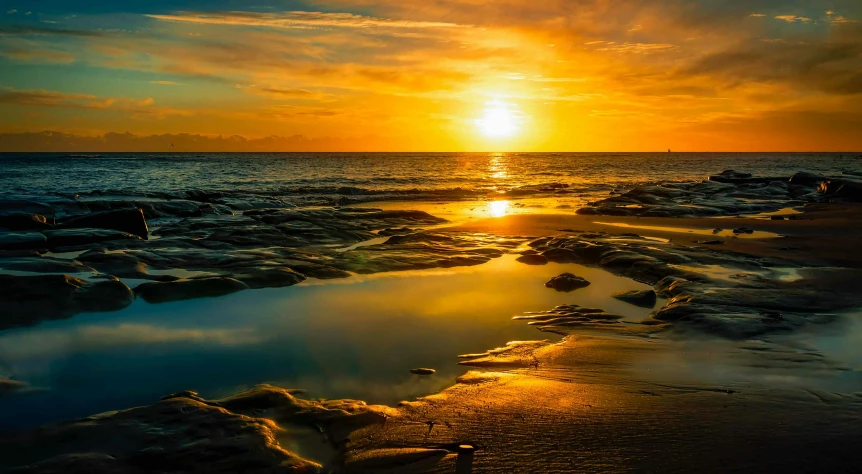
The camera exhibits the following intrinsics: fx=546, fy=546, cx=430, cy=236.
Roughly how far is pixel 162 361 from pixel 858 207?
2595 cm

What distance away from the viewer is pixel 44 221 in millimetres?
15930

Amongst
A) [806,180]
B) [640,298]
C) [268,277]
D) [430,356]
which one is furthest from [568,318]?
[806,180]

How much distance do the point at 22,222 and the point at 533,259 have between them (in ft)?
47.0

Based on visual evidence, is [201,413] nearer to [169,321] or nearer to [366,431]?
[366,431]

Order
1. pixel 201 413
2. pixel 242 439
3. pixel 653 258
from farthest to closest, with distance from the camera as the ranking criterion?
pixel 653 258 → pixel 201 413 → pixel 242 439

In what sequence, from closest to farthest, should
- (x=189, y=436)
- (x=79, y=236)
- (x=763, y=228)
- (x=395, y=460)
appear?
(x=395, y=460), (x=189, y=436), (x=79, y=236), (x=763, y=228)

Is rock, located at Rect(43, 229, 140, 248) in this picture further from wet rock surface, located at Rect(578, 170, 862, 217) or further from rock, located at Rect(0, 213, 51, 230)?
wet rock surface, located at Rect(578, 170, 862, 217)

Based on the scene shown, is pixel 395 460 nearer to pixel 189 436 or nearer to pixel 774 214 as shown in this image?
pixel 189 436

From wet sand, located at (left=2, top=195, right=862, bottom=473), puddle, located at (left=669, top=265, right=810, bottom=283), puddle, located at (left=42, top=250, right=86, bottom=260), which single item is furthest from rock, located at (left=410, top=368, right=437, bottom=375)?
puddle, located at (left=42, top=250, right=86, bottom=260)

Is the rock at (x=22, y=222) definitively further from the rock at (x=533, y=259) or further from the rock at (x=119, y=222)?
the rock at (x=533, y=259)

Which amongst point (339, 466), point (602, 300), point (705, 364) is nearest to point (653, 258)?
point (602, 300)

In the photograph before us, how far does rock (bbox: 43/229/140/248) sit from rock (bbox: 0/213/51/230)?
229cm

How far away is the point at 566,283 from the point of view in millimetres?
9133

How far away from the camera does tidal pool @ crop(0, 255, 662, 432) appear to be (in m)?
4.91
